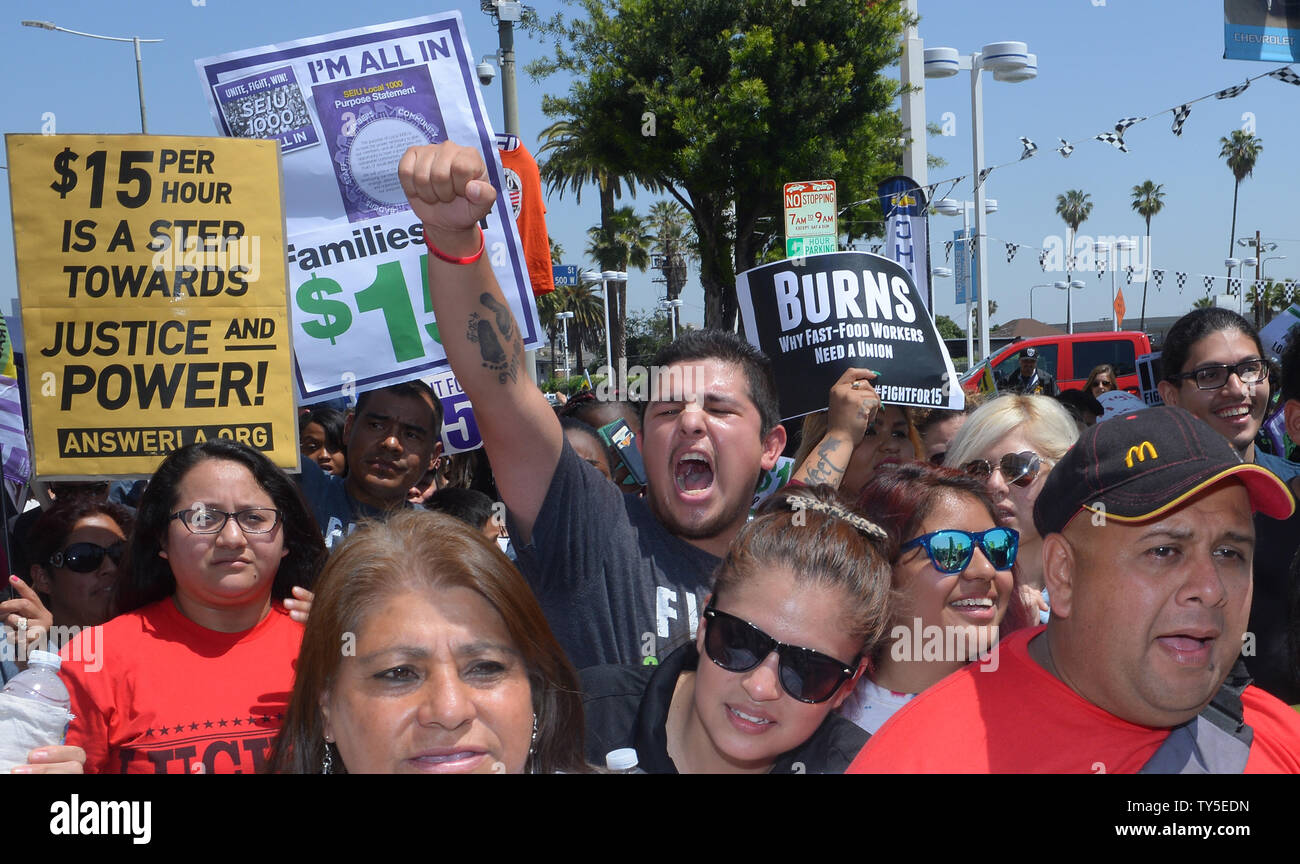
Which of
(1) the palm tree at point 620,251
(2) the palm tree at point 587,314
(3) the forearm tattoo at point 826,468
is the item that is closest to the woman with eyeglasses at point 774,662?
(3) the forearm tattoo at point 826,468

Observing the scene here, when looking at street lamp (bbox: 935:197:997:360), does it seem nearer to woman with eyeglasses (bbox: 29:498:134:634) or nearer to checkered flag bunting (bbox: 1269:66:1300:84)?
checkered flag bunting (bbox: 1269:66:1300:84)

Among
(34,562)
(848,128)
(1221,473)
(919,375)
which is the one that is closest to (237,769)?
(34,562)

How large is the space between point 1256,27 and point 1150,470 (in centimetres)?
805

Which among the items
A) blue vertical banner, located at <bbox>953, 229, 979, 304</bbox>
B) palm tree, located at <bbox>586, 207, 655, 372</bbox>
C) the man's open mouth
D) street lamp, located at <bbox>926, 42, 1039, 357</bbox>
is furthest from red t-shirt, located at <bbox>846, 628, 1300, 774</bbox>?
palm tree, located at <bbox>586, 207, 655, 372</bbox>

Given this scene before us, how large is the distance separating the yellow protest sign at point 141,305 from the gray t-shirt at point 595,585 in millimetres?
1216

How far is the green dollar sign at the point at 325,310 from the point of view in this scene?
4348mm

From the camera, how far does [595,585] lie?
280 cm

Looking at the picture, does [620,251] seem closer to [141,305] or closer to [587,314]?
[587,314]

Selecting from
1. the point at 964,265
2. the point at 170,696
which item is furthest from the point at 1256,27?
the point at 964,265

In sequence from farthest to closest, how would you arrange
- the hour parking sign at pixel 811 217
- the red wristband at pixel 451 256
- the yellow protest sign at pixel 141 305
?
the hour parking sign at pixel 811 217 < the yellow protest sign at pixel 141 305 < the red wristband at pixel 451 256

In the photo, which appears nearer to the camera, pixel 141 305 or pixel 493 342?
pixel 493 342

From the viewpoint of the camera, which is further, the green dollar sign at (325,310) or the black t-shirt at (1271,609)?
the green dollar sign at (325,310)

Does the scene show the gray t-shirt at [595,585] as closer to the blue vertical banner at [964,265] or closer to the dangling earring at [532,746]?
the dangling earring at [532,746]

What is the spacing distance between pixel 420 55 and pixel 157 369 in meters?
1.73
